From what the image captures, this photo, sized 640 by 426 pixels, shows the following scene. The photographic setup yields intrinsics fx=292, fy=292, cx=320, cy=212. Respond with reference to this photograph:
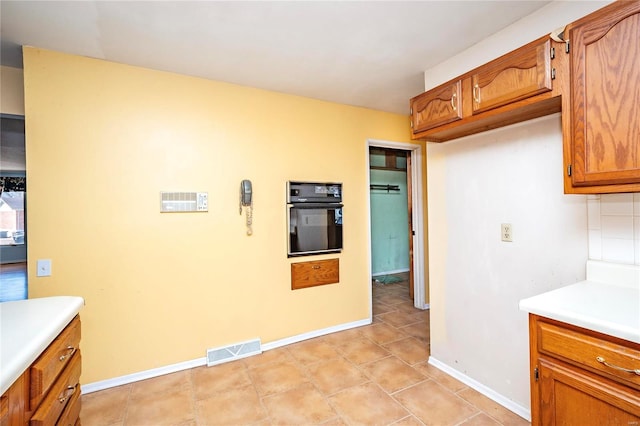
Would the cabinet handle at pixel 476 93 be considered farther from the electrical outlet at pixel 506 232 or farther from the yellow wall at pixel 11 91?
the yellow wall at pixel 11 91

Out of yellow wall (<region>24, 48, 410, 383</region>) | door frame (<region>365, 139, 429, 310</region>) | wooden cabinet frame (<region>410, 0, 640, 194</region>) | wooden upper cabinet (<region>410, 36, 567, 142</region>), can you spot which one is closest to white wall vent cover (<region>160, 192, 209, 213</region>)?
yellow wall (<region>24, 48, 410, 383</region>)

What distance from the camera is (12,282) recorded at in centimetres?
320

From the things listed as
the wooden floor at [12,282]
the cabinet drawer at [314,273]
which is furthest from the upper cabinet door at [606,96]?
the wooden floor at [12,282]

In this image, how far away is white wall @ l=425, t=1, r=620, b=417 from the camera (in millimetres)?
1662

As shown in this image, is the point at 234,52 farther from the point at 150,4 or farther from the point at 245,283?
the point at 245,283

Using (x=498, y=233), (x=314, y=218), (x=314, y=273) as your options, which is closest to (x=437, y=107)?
(x=498, y=233)

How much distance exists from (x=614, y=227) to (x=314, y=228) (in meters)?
2.17

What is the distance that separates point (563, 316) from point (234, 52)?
95.9 inches

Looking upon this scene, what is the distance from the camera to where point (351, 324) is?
127 inches

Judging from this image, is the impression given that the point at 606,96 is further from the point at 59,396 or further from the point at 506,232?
the point at 59,396

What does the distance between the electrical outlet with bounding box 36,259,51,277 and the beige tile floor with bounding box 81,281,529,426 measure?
93 cm

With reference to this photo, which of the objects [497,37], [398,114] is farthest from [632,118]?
[398,114]

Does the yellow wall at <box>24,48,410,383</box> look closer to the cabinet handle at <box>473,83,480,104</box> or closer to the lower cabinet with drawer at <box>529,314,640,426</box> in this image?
the cabinet handle at <box>473,83,480,104</box>

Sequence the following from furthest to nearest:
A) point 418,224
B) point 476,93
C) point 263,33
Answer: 1. point 418,224
2. point 263,33
3. point 476,93
